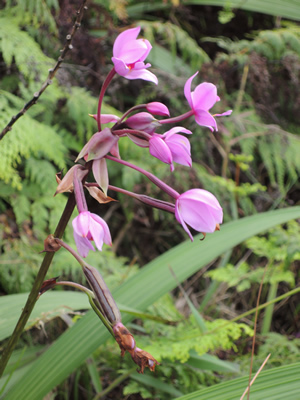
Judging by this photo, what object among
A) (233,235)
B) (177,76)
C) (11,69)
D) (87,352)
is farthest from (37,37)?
(87,352)

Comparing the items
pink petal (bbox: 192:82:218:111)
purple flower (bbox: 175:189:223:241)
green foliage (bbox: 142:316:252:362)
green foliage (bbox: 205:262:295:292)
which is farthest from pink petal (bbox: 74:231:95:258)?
green foliage (bbox: 205:262:295:292)

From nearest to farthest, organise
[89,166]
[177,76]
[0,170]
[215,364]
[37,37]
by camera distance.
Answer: [89,166], [215,364], [0,170], [37,37], [177,76]

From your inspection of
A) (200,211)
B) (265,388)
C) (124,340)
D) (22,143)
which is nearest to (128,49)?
(200,211)

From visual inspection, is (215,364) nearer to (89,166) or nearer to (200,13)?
(89,166)

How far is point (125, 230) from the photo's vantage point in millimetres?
1804

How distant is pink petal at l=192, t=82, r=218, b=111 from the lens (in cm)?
51

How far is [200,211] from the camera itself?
0.50 meters

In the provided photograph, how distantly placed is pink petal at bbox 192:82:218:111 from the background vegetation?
1.41ft

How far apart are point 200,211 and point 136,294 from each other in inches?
Answer: 17.1

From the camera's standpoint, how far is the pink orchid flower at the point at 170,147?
1.62 ft

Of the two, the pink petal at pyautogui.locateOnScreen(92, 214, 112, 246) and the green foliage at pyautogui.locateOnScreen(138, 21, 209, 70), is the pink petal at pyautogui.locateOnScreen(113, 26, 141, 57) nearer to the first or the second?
the pink petal at pyautogui.locateOnScreen(92, 214, 112, 246)

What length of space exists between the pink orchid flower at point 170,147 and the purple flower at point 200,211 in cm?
4

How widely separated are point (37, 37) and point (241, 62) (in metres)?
1.00

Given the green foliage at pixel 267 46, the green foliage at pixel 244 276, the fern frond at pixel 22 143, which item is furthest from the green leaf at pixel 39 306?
the green foliage at pixel 267 46
